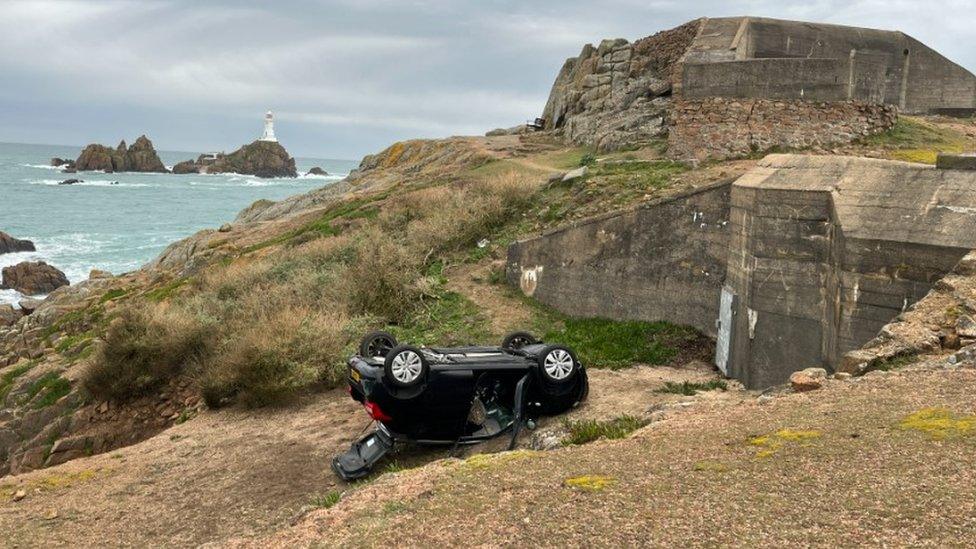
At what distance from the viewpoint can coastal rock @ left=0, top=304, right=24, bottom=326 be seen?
77.8 feet

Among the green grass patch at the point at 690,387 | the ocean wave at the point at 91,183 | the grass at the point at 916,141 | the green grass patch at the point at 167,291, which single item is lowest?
the green grass patch at the point at 167,291

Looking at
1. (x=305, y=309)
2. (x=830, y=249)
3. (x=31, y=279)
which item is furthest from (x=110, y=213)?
(x=830, y=249)

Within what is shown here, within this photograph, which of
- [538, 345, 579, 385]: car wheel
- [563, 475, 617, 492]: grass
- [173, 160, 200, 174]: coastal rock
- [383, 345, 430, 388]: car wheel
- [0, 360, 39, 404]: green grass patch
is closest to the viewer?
[563, 475, 617, 492]: grass

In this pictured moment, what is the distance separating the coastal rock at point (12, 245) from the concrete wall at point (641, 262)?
128ft

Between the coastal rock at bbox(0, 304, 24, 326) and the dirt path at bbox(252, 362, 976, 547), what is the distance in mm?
22468

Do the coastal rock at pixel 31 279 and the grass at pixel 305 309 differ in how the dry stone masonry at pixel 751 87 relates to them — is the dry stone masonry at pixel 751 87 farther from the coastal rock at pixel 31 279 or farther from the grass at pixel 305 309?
the coastal rock at pixel 31 279

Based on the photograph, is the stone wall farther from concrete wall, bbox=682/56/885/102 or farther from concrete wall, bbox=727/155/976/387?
concrete wall, bbox=727/155/976/387

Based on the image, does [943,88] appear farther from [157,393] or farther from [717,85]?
[157,393]

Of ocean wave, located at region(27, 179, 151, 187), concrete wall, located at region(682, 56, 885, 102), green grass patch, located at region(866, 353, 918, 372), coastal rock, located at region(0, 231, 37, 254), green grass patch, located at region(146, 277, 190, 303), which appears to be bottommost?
coastal rock, located at region(0, 231, 37, 254)

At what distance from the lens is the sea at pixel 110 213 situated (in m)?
43.7

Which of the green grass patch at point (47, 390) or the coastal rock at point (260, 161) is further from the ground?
the coastal rock at point (260, 161)

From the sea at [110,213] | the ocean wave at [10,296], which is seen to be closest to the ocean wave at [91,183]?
the sea at [110,213]

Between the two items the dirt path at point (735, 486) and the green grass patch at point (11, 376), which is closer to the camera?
the dirt path at point (735, 486)

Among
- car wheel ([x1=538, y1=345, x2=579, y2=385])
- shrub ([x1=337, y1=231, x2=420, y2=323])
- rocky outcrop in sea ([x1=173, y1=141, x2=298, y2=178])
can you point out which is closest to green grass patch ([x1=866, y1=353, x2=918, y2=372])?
car wheel ([x1=538, y1=345, x2=579, y2=385])
